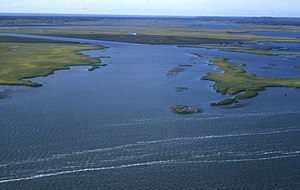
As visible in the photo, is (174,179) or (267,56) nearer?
(174,179)

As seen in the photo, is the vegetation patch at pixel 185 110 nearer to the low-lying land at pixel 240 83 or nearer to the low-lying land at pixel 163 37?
the low-lying land at pixel 240 83

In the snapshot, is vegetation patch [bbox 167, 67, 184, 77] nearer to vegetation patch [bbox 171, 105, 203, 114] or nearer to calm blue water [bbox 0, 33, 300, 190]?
A: calm blue water [bbox 0, 33, 300, 190]

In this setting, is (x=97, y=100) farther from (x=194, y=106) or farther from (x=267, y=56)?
(x=267, y=56)

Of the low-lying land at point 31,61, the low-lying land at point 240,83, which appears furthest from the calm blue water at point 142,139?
the low-lying land at point 31,61

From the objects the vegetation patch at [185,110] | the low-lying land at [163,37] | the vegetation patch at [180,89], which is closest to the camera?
the vegetation patch at [185,110]

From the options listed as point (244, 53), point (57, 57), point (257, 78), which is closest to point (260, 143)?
point (257, 78)

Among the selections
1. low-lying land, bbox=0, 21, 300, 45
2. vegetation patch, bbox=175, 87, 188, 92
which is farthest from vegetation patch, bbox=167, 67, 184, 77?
low-lying land, bbox=0, 21, 300, 45
